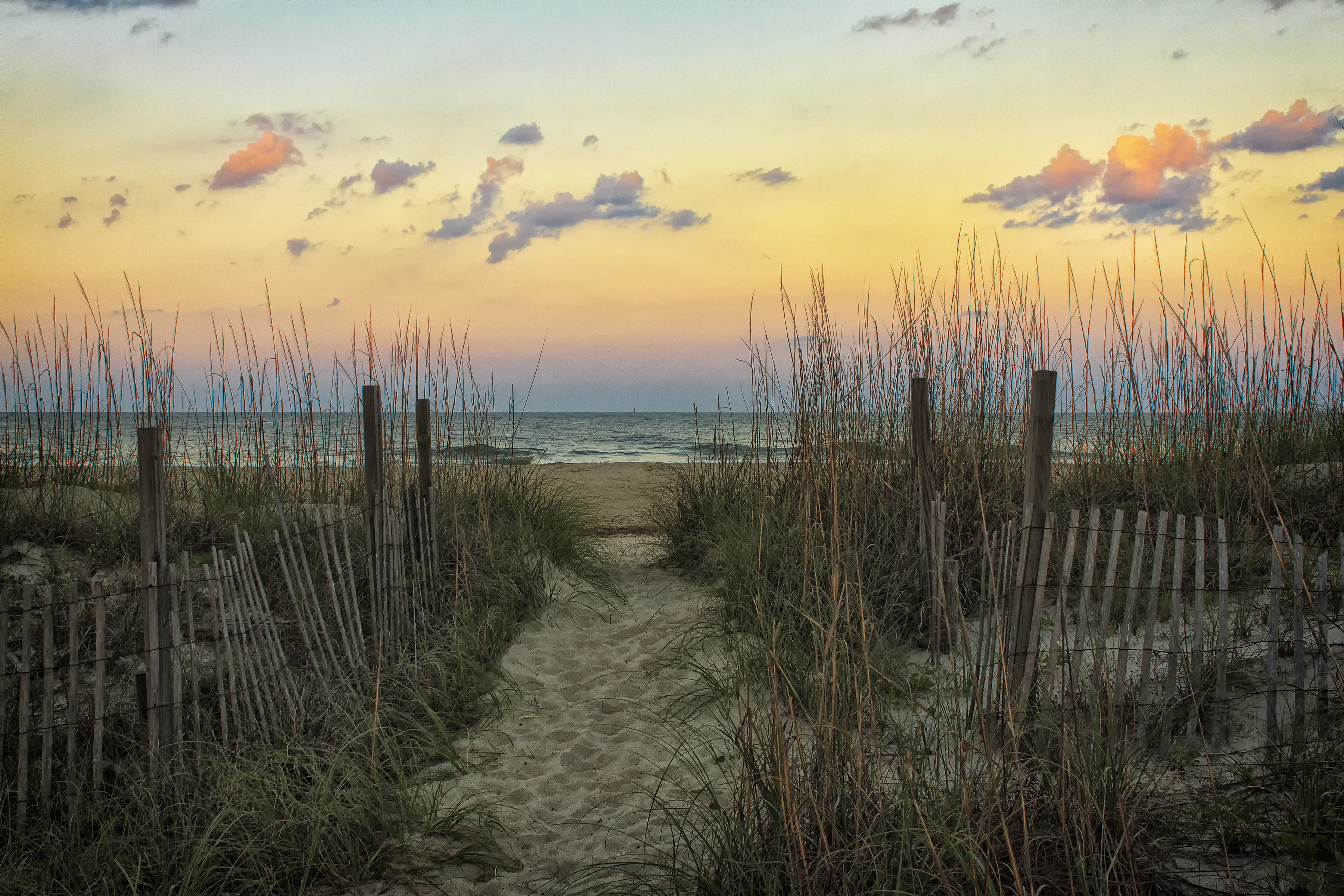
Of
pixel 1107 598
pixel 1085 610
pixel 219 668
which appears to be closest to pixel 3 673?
pixel 219 668

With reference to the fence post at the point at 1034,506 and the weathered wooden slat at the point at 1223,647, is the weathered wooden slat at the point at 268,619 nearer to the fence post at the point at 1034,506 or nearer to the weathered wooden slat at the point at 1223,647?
the fence post at the point at 1034,506

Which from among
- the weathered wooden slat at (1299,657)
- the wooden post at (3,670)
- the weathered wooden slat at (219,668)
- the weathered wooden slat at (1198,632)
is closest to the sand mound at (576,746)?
the weathered wooden slat at (219,668)

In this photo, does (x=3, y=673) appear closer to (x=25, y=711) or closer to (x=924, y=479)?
(x=25, y=711)

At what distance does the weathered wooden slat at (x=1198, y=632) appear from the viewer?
2586 millimetres

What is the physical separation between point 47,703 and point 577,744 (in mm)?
1651

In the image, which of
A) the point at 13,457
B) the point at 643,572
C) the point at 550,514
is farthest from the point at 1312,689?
the point at 13,457

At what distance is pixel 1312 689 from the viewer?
2531 millimetres

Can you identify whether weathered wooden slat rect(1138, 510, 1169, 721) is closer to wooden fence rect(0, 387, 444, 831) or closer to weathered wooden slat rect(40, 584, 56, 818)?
wooden fence rect(0, 387, 444, 831)

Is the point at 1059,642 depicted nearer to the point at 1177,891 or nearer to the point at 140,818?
the point at 1177,891

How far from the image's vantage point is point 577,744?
9.88 ft

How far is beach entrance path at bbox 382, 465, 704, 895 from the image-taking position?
228 cm

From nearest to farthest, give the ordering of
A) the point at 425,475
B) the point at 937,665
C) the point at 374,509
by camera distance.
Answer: the point at 937,665 → the point at 374,509 → the point at 425,475

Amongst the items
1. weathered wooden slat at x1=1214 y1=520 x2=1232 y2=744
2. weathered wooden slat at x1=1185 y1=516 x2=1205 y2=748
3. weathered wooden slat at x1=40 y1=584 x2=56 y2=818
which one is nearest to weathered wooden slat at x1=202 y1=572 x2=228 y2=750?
weathered wooden slat at x1=40 y1=584 x2=56 y2=818

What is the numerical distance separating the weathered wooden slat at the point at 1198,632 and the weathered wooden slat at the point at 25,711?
139 inches
